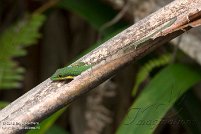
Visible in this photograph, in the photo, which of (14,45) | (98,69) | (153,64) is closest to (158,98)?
(153,64)

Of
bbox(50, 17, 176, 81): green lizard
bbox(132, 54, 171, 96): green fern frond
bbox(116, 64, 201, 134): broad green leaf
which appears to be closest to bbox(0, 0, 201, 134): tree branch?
bbox(50, 17, 176, 81): green lizard

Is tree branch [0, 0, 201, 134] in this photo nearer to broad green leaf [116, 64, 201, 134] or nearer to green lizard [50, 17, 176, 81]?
green lizard [50, 17, 176, 81]

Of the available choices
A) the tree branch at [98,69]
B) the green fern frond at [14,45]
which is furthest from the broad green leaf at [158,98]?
the green fern frond at [14,45]

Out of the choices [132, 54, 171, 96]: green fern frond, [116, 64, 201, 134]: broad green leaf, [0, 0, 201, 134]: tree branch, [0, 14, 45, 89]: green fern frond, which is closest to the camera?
[0, 0, 201, 134]: tree branch

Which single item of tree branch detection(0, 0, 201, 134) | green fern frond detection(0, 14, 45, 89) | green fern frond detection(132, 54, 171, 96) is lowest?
tree branch detection(0, 0, 201, 134)

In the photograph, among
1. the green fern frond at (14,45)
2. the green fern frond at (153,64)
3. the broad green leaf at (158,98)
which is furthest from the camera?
the green fern frond at (14,45)

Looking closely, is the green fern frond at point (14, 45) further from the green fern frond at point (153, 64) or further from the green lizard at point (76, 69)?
the green lizard at point (76, 69)

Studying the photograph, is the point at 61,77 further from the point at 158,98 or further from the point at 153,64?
the point at 153,64
